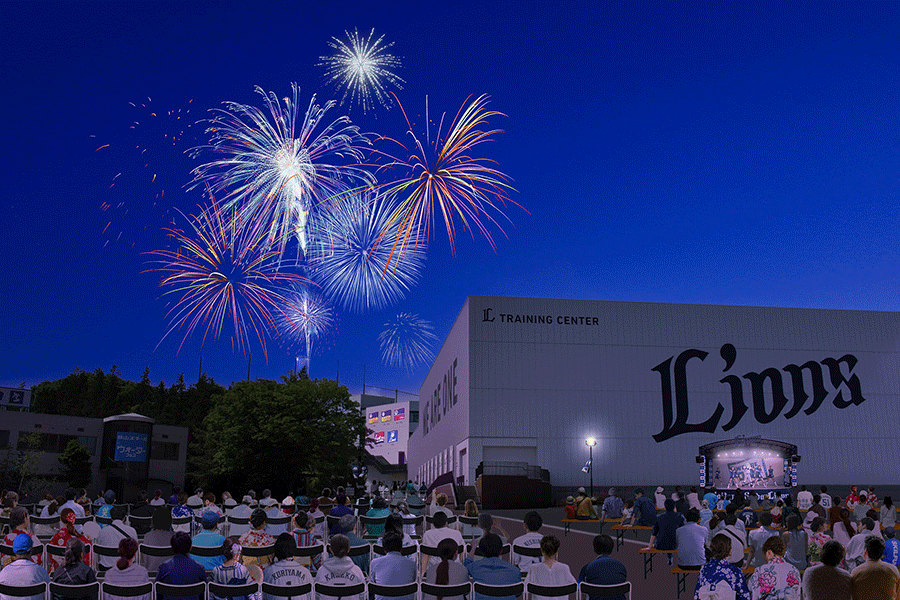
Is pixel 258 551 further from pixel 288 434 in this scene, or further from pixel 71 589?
pixel 288 434

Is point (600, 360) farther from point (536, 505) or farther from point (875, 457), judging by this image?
point (875, 457)

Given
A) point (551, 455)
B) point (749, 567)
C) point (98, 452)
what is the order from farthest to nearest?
point (98, 452), point (551, 455), point (749, 567)

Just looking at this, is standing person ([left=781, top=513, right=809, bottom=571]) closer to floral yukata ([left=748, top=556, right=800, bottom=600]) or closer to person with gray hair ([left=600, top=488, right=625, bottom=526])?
floral yukata ([left=748, top=556, right=800, bottom=600])

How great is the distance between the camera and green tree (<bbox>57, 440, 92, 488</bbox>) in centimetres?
5331

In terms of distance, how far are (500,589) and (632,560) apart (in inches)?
432

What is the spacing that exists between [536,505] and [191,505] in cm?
2459

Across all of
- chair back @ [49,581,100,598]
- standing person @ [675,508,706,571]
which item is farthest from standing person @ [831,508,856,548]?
chair back @ [49,581,100,598]

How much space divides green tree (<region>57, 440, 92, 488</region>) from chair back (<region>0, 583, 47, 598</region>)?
5034 centimetres

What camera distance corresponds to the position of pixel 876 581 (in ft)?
25.5

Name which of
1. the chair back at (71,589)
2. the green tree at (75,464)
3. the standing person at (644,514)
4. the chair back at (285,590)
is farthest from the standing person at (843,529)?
the green tree at (75,464)

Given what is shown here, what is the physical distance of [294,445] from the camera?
4647 centimetres

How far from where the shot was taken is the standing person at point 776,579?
842 centimetres

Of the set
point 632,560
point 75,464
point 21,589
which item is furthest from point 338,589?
point 75,464

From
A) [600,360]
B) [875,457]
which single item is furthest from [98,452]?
[875,457]
